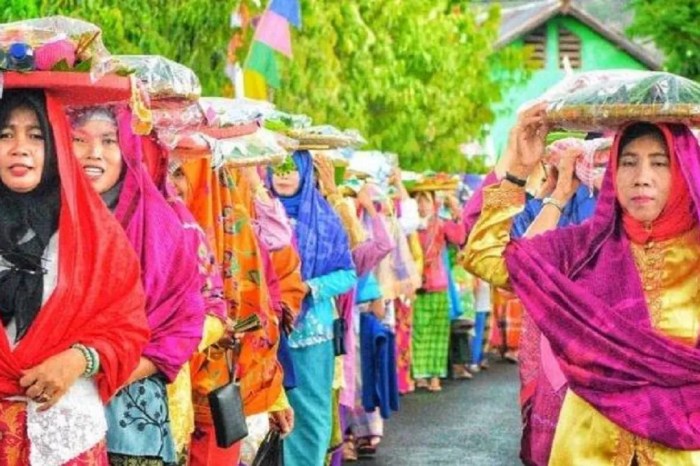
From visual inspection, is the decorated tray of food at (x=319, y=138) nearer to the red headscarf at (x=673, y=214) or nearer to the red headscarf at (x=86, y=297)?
the red headscarf at (x=673, y=214)

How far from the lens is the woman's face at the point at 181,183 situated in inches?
290

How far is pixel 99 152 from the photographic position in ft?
20.0

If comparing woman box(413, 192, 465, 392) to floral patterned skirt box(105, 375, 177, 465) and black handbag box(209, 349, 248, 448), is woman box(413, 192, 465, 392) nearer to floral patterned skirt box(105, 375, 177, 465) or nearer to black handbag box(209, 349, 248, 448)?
black handbag box(209, 349, 248, 448)

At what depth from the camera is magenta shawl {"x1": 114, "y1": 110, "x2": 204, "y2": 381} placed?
6.03 metres

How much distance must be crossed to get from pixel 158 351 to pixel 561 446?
1.29 m

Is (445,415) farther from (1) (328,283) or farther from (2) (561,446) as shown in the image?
(2) (561,446)

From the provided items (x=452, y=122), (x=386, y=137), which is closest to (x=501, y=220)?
(x=386, y=137)

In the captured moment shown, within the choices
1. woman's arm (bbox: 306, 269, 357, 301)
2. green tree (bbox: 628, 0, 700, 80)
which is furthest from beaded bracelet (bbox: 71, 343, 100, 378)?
green tree (bbox: 628, 0, 700, 80)

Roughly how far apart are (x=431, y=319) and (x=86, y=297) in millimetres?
14009

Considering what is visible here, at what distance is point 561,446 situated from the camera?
6168mm

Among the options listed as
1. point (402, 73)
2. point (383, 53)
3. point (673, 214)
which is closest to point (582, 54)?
point (402, 73)

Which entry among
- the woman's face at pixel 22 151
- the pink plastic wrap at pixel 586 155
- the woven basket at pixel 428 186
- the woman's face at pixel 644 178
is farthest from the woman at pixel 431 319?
the woman's face at pixel 22 151

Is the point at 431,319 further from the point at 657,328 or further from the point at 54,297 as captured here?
the point at 54,297

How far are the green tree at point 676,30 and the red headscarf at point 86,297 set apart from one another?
2326 centimetres
